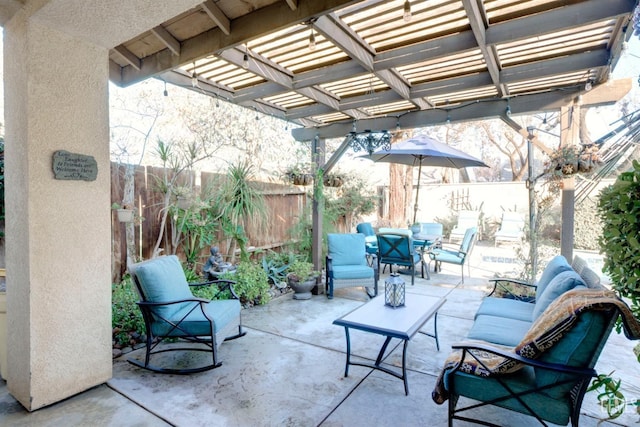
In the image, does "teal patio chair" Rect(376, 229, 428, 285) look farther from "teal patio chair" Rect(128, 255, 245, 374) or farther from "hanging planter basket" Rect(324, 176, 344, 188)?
"teal patio chair" Rect(128, 255, 245, 374)

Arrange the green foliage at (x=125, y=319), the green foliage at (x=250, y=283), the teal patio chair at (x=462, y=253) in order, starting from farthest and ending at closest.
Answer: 1. the teal patio chair at (x=462, y=253)
2. the green foliage at (x=250, y=283)
3. the green foliage at (x=125, y=319)

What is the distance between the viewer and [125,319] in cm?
352

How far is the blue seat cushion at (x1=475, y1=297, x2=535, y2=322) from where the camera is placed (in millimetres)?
3009

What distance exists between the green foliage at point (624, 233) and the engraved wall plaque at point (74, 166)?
320cm

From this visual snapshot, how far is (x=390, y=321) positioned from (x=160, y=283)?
191cm

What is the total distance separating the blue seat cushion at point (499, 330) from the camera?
247 cm

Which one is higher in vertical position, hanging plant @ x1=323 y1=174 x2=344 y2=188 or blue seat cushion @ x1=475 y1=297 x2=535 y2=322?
hanging plant @ x1=323 y1=174 x2=344 y2=188

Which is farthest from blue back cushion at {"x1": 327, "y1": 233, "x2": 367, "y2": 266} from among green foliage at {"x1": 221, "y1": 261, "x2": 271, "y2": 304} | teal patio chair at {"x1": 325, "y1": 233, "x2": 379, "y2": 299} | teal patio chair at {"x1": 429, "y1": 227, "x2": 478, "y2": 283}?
teal patio chair at {"x1": 429, "y1": 227, "x2": 478, "y2": 283}

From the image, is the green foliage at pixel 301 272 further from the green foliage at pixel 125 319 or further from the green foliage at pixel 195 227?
the green foliage at pixel 125 319

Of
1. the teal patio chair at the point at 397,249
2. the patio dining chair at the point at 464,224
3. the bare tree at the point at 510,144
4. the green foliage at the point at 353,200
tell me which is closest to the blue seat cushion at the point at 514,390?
the teal patio chair at the point at 397,249

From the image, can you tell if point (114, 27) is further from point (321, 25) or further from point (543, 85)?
point (543, 85)

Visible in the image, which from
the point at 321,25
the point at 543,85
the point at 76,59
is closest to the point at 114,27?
the point at 76,59

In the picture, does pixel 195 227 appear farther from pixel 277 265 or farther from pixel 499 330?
pixel 499 330

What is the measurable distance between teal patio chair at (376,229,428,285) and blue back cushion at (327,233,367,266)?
1.48 ft
